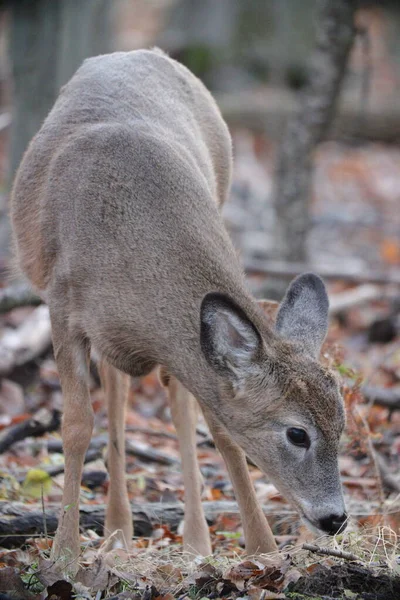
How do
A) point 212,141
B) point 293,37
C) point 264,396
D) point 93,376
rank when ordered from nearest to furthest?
point 264,396, point 212,141, point 93,376, point 293,37

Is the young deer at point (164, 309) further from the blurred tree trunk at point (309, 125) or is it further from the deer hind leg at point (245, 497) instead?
the blurred tree trunk at point (309, 125)

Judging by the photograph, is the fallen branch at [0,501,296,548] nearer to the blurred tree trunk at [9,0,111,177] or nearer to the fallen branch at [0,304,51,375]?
the fallen branch at [0,304,51,375]

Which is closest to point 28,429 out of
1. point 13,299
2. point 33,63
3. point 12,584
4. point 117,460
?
point 117,460

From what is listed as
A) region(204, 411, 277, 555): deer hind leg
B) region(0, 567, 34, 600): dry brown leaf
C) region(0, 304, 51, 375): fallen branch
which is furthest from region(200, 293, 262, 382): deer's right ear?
region(0, 304, 51, 375): fallen branch

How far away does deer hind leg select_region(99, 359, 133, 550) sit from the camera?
6.63m

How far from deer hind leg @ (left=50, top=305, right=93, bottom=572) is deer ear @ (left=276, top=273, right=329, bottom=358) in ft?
3.84

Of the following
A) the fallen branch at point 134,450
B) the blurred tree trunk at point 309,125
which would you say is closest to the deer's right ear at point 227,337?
the fallen branch at point 134,450

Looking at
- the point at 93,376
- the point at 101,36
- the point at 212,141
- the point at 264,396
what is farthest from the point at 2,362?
the point at 101,36

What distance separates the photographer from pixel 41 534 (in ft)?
20.1

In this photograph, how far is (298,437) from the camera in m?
5.54

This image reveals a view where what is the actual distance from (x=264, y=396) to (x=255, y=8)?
2566 cm

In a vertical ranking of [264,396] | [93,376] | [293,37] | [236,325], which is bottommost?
[293,37]

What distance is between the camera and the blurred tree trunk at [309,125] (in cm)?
1102

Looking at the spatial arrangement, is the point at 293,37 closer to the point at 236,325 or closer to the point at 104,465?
the point at 104,465
